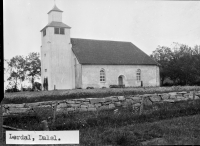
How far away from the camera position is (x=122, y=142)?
623 cm

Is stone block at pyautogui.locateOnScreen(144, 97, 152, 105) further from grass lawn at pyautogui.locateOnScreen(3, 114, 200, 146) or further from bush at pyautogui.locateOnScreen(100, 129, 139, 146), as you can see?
bush at pyautogui.locateOnScreen(100, 129, 139, 146)

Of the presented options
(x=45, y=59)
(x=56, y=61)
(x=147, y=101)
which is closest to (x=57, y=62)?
(x=56, y=61)

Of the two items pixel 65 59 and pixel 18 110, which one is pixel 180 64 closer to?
pixel 65 59

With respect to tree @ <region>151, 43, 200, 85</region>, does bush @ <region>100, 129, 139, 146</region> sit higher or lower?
lower

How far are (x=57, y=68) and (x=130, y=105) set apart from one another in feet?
12.0

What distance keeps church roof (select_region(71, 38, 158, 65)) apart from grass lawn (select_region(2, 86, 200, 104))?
56.3 inches

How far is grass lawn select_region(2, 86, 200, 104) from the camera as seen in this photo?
9439 millimetres

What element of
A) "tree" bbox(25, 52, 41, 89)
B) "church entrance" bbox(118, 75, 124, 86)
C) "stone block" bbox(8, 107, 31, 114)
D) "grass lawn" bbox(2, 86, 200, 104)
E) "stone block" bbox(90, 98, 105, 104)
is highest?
"tree" bbox(25, 52, 41, 89)

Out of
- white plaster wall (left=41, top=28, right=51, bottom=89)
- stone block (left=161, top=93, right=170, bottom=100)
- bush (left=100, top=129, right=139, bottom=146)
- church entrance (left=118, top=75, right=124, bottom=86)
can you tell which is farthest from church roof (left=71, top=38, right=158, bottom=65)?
bush (left=100, top=129, right=139, bottom=146)

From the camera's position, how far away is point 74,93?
10750 millimetres

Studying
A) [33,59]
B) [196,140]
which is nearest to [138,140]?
[196,140]

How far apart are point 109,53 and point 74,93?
4.37 metres

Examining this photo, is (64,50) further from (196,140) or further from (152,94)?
(196,140)

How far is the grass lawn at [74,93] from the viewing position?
944cm
